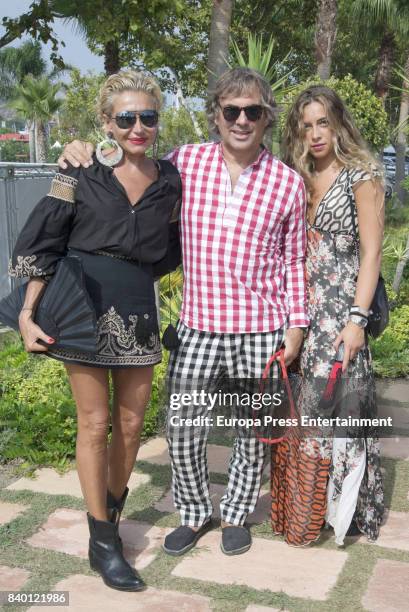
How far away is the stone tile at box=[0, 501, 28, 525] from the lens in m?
3.47

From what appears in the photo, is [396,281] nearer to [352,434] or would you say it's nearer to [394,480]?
[394,480]

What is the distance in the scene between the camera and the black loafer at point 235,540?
3.20m

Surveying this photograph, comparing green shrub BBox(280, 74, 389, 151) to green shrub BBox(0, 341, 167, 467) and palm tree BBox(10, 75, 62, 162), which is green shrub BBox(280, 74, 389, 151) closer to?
green shrub BBox(0, 341, 167, 467)

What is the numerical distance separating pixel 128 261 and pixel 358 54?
22.7 m

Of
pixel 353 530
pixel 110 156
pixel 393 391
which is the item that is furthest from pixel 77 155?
pixel 393 391

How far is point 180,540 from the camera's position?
3.21 metres

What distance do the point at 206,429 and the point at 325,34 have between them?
10380mm

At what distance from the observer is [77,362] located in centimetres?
275

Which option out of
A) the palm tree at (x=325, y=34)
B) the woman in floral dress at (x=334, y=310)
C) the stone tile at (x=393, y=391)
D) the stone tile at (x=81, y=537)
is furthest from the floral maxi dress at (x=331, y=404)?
the palm tree at (x=325, y=34)

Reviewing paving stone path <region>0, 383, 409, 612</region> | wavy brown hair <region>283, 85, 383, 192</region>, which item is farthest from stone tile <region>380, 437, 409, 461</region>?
wavy brown hair <region>283, 85, 383, 192</region>

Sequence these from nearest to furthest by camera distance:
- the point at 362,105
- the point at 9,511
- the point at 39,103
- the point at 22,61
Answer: the point at 9,511, the point at 362,105, the point at 39,103, the point at 22,61

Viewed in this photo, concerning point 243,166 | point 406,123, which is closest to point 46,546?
point 243,166

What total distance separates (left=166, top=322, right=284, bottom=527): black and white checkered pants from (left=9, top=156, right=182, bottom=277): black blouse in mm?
471

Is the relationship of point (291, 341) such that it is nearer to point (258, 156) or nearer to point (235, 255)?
point (235, 255)
